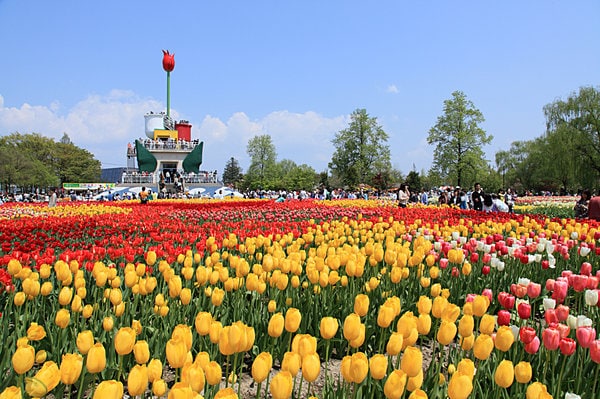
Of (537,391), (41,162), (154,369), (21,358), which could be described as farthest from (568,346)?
(41,162)

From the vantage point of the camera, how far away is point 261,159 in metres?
62.5

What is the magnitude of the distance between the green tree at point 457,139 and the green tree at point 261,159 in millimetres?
28618

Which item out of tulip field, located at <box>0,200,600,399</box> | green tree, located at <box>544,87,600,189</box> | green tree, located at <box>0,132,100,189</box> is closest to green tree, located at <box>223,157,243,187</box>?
green tree, located at <box>0,132,100,189</box>

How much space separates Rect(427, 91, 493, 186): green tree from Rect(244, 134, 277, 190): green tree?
28.6 m

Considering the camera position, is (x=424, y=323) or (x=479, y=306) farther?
(x=479, y=306)

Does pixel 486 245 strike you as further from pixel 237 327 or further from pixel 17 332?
pixel 17 332

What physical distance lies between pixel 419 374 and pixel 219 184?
149 feet

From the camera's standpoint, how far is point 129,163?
192 ft

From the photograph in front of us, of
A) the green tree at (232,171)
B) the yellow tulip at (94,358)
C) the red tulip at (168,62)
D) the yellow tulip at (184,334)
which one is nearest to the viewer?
the yellow tulip at (94,358)

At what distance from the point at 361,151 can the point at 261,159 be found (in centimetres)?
1781

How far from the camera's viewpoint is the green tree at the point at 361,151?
49500 millimetres

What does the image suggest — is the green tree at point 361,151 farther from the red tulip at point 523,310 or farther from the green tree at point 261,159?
the red tulip at point 523,310

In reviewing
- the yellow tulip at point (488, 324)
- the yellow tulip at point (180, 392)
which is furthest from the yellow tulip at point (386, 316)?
the yellow tulip at point (180, 392)

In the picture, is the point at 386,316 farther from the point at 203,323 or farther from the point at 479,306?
the point at 203,323
